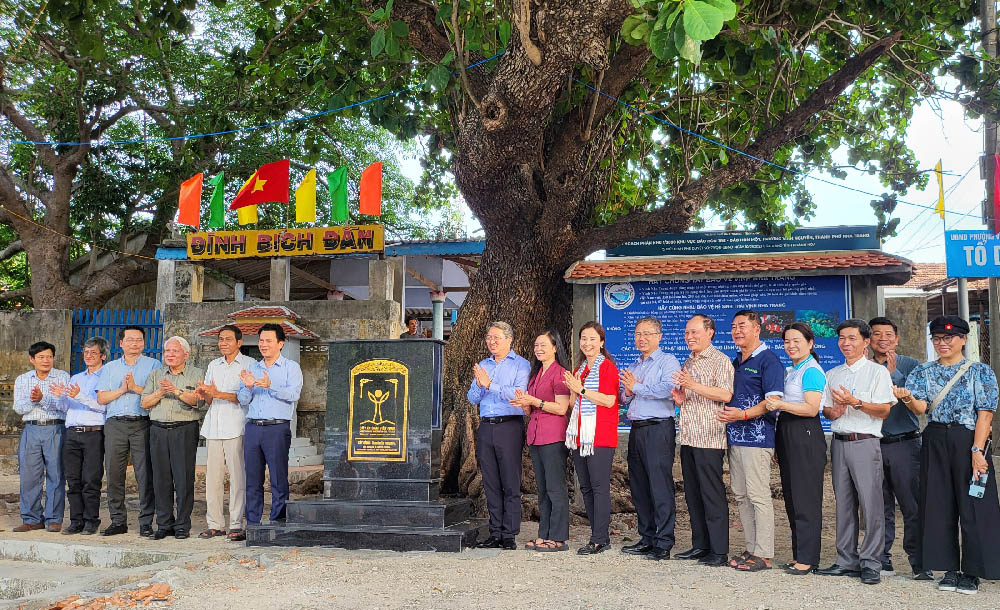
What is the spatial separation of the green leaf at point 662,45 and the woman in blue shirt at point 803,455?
2316 mm

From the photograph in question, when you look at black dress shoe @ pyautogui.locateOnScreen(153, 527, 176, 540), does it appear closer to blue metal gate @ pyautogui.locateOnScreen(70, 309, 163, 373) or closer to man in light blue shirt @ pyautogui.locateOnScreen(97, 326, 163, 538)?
man in light blue shirt @ pyautogui.locateOnScreen(97, 326, 163, 538)

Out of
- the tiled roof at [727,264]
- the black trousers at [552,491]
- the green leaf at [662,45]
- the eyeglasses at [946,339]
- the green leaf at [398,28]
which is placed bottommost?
the black trousers at [552,491]

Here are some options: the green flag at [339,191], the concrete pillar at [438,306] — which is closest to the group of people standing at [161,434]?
the green flag at [339,191]

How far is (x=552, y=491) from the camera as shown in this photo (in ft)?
18.9

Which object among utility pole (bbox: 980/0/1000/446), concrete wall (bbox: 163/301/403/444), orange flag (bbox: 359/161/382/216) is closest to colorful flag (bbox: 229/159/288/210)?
orange flag (bbox: 359/161/382/216)

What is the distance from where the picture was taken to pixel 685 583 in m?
4.60

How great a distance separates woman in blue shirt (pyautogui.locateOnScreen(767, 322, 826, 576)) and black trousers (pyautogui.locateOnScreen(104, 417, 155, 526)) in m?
5.03

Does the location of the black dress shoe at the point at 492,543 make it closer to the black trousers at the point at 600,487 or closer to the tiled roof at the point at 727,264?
the black trousers at the point at 600,487

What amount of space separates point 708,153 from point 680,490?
166 inches

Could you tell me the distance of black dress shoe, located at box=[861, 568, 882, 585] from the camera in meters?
4.69

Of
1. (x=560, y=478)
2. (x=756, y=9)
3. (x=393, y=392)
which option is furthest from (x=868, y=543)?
(x=756, y=9)

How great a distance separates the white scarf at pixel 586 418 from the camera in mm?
5602

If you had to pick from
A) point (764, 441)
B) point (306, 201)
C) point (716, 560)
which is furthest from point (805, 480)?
point (306, 201)

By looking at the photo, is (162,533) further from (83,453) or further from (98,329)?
(98,329)
